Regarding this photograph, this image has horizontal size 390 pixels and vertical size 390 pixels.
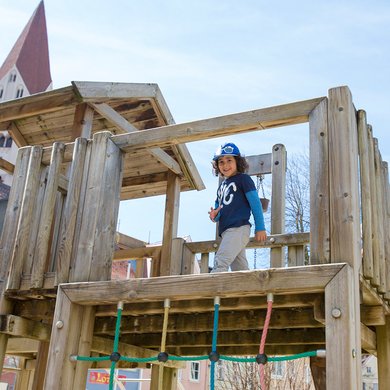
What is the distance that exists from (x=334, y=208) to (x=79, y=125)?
481 cm

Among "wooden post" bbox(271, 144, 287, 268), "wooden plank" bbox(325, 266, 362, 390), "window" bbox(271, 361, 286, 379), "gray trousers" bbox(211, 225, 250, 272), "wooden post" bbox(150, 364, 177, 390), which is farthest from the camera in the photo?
"window" bbox(271, 361, 286, 379)

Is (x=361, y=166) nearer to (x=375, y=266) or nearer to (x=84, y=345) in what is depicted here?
(x=375, y=266)

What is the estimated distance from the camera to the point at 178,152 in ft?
27.0

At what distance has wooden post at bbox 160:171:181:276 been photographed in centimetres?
729

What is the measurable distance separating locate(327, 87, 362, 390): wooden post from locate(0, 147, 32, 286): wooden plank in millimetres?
2945

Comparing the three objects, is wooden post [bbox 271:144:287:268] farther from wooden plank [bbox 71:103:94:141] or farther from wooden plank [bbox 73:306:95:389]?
wooden plank [bbox 73:306:95:389]

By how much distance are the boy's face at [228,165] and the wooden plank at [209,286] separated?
55.7 inches

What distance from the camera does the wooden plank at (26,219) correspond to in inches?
196

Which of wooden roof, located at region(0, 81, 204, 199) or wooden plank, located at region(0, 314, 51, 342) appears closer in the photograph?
wooden plank, located at region(0, 314, 51, 342)

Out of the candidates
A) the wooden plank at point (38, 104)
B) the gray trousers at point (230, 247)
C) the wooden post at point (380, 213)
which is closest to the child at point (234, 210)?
the gray trousers at point (230, 247)

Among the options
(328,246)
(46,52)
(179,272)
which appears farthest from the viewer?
(46,52)

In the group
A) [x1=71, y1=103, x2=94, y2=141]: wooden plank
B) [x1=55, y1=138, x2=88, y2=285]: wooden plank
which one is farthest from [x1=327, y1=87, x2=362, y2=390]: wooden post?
[x1=71, y1=103, x2=94, y2=141]: wooden plank

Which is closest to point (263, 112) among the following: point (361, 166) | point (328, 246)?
point (361, 166)

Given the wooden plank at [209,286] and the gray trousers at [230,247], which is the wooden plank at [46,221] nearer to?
the wooden plank at [209,286]
